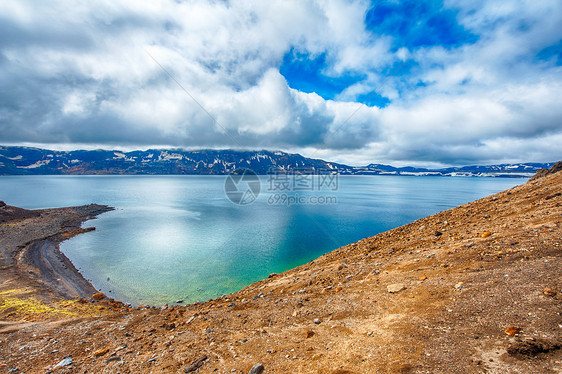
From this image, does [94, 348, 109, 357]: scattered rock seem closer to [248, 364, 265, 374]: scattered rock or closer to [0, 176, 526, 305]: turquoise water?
[248, 364, 265, 374]: scattered rock

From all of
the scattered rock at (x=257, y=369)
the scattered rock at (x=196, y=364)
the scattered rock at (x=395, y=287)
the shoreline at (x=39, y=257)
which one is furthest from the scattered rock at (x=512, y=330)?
the shoreline at (x=39, y=257)

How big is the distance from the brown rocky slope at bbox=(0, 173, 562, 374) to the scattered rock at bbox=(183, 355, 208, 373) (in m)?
0.03

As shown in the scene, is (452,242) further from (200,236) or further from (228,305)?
(200,236)

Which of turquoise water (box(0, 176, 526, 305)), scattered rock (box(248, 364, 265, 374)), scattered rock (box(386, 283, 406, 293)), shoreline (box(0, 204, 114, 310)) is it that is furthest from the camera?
turquoise water (box(0, 176, 526, 305))

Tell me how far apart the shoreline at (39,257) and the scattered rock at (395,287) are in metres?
22.8

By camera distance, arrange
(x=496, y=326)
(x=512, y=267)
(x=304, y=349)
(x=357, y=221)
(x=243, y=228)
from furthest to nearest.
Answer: (x=357, y=221)
(x=243, y=228)
(x=512, y=267)
(x=304, y=349)
(x=496, y=326)

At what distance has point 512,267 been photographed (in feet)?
25.2

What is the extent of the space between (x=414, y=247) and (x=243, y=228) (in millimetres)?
36115

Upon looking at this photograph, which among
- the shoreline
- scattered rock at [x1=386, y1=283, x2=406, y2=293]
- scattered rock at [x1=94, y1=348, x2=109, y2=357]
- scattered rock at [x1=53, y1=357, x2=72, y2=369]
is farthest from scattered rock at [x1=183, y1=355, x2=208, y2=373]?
the shoreline

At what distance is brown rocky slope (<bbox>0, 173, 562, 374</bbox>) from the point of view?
17.3 ft

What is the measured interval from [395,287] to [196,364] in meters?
6.90

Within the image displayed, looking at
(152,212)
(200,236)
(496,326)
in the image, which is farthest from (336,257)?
(152,212)

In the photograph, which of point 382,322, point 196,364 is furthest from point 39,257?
point 382,322

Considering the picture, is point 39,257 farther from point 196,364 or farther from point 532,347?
point 532,347
